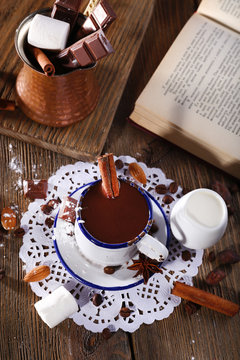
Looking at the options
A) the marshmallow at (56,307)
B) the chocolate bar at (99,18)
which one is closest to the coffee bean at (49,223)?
the marshmallow at (56,307)

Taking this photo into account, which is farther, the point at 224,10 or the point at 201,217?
the point at 224,10

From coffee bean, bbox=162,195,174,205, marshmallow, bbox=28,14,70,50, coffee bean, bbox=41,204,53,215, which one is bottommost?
coffee bean, bbox=41,204,53,215

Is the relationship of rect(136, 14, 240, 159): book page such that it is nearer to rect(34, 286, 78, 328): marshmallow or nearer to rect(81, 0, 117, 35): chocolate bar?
rect(81, 0, 117, 35): chocolate bar

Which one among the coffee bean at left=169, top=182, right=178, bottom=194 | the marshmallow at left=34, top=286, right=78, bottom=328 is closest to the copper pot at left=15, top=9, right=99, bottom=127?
the coffee bean at left=169, top=182, right=178, bottom=194

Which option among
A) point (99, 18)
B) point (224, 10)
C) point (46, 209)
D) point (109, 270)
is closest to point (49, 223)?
point (46, 209)

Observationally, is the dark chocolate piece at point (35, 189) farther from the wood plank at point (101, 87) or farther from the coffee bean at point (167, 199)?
the coffee bean at point (167, 199)

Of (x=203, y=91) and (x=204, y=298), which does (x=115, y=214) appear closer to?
(x=204, y=298)

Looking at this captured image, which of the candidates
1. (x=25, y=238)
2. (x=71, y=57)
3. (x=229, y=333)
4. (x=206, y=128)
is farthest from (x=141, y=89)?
(x=229, y=333)
